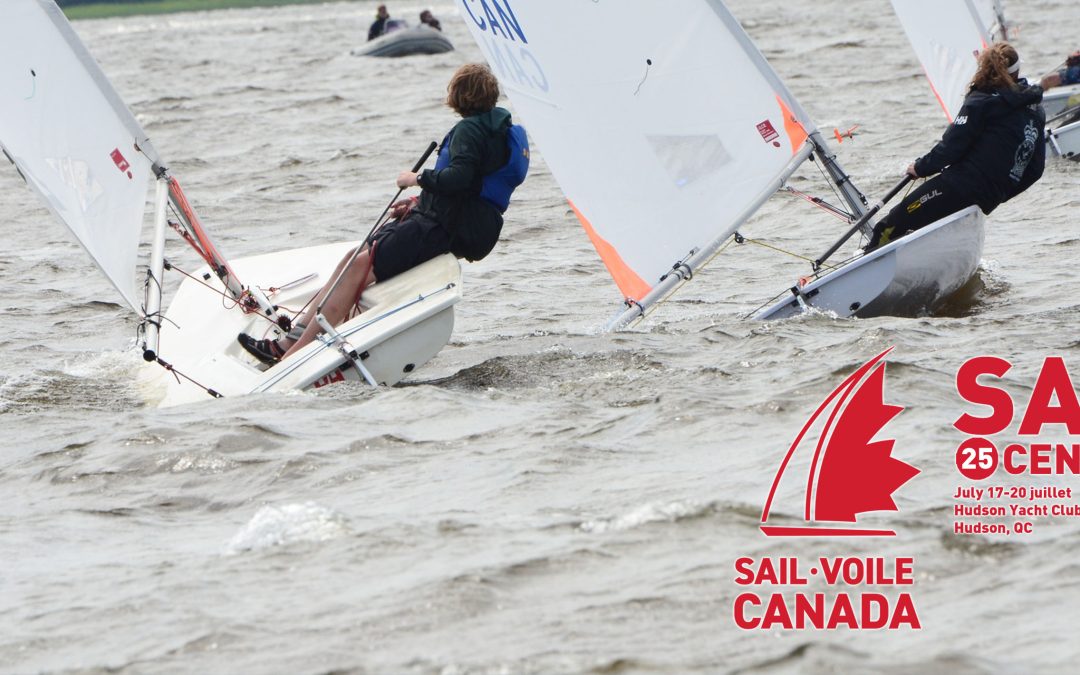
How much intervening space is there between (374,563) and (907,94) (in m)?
12.6

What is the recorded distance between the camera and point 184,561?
4168 mm

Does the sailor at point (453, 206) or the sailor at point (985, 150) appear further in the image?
the sailor at point (985, 150)

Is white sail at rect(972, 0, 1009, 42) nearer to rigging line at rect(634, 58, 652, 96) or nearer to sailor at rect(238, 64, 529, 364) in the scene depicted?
rigging line at rect(634, 58, 652, 96)

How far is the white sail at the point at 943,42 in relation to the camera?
979cm

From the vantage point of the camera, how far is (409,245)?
627 cm

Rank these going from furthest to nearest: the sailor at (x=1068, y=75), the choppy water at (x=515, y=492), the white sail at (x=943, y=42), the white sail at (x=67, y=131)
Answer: the sailor at (x=1068, y=75) → the white sail at (x=943, y=42) → the white sail at (x=67, y=131) → the choppy water at (x=515, y=492)

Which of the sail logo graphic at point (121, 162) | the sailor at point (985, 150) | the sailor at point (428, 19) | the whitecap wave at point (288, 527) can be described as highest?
the sail logo graphic at point (121, 162)

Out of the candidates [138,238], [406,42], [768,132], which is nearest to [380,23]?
[406,42]

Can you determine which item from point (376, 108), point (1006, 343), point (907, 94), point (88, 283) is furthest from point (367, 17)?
point (1006, 343)

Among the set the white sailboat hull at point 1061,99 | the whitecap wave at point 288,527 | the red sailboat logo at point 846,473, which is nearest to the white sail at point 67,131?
the whitecap wave at point 288,527

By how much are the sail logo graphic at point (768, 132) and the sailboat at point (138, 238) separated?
1.40 metres

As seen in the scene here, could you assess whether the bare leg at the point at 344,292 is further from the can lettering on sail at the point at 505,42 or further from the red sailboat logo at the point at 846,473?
the red sailboat logo at the point at 846,473

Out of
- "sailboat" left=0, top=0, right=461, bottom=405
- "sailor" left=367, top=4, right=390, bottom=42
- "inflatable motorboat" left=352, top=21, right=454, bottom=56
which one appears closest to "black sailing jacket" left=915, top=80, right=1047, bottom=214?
"sailboat" left=0, top=0, right=461, bottom=405

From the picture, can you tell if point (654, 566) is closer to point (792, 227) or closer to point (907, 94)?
point (792, 227)
